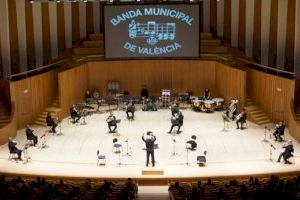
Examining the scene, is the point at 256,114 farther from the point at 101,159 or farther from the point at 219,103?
the point at 101,159

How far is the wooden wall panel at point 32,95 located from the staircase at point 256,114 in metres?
A: 9.57

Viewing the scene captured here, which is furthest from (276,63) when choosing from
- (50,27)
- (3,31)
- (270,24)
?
(3,31)

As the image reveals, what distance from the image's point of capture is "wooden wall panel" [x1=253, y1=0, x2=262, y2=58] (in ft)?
102

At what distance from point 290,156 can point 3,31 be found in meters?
16.1

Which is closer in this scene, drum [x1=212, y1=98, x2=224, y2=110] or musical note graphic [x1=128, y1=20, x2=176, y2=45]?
drum [x1=212, y1=98, x2=224, y2=110]

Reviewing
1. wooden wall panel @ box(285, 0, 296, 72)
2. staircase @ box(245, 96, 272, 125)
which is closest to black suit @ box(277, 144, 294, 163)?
staircase @ box(245, 96, 272, 125)

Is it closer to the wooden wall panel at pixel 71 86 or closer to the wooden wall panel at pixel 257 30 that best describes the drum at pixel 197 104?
the wooden wall panel at pixel 257 30

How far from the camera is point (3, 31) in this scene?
95.5 feet

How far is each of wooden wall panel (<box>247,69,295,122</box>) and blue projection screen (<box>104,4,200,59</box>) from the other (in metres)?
3.71

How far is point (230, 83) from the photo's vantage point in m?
28.7

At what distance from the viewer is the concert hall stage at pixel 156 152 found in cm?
1969

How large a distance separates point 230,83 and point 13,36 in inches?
449

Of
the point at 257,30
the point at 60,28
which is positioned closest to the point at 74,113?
the point at 60,28

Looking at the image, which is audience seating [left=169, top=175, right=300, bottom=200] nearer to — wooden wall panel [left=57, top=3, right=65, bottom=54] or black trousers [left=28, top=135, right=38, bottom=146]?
black trousers [left=28, top=135, right=38, bottom=146]
